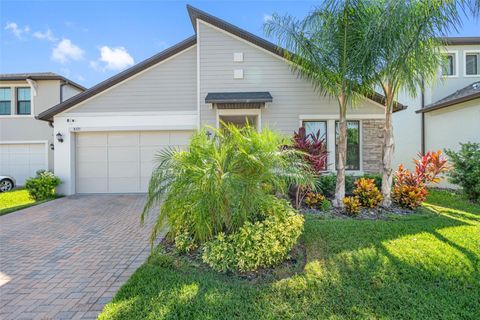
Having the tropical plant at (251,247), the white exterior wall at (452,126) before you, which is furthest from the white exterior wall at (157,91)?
the white exterior wall at (452,126)

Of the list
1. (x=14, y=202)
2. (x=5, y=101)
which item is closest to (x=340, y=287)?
(x=14, y=202)

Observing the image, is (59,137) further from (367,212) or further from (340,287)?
(367,212)

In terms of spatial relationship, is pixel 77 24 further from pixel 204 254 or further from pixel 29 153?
pixel 204 254

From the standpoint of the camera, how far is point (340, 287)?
3143 millimetres

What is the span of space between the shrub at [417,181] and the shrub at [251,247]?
4.37 meters

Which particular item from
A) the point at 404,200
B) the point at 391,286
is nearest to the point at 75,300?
the point at 391,286

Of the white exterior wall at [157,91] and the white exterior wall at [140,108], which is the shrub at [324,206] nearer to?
the white exterior wall at [140,108]

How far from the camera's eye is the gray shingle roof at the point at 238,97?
8.67 metres

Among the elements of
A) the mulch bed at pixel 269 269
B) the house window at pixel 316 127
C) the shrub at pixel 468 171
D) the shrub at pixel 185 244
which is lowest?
the mulch bed at pixel 269 269

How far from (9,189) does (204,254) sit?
44.2ft

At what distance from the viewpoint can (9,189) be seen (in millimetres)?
11898

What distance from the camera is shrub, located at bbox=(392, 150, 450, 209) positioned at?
637cm

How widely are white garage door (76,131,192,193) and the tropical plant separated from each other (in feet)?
23.0

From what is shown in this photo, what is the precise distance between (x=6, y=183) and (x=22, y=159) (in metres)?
2.00
